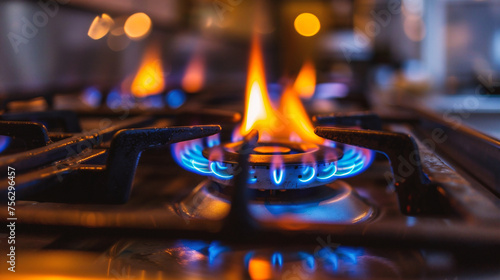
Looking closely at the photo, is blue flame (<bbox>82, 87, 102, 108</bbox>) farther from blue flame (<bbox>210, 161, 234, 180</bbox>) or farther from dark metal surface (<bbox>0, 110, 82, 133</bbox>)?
blue flame (<bbox>210, 161, 234, 180</bbox>)

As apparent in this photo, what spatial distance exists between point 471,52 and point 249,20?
157 centimetres

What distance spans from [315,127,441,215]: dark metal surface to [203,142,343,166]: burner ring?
0.12 ft

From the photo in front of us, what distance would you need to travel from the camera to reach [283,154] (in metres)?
0.45

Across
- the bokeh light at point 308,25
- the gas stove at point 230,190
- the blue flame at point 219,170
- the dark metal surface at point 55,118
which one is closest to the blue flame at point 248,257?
the gas stove at point 230,190

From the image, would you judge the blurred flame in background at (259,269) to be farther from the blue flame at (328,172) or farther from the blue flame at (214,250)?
the blue flame at (328,172)

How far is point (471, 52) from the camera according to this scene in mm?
2717

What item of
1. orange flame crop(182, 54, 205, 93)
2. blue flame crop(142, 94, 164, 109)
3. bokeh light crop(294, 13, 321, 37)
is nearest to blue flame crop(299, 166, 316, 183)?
blue flame crop(142, 94, 164, 109)

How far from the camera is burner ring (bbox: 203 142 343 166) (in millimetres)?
400

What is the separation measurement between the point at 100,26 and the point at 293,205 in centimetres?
99

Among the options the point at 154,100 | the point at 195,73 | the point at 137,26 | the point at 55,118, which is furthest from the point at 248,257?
the point at 195,73

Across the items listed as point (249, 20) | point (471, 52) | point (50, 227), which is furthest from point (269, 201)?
point (471, 52)

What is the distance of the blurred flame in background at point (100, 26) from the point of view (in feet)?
3.69

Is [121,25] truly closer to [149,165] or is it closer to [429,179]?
[149,165]

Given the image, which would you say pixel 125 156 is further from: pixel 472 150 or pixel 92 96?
pixel 92 96
